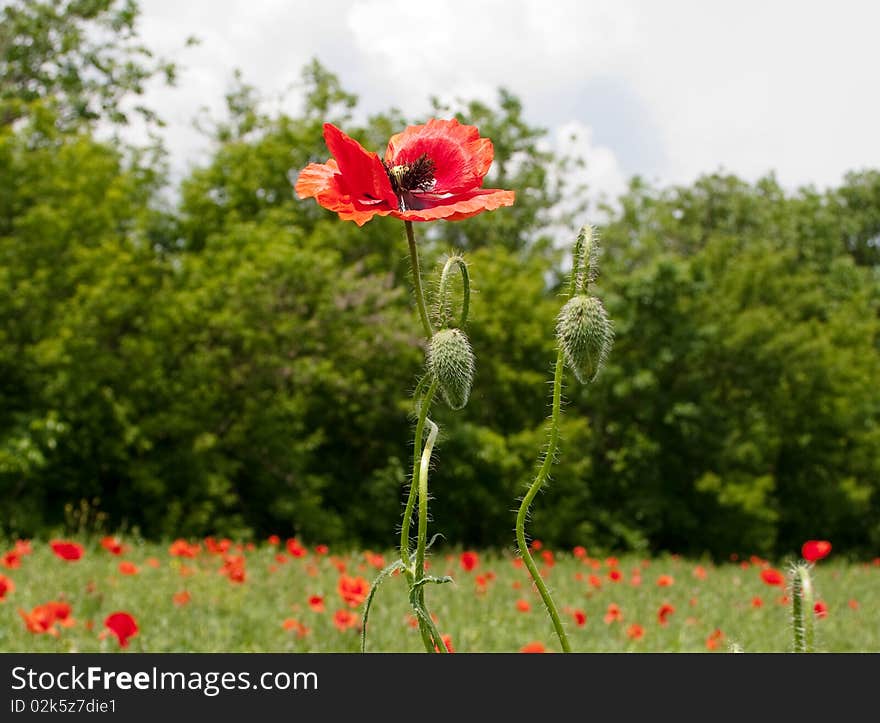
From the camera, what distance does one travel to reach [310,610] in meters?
4.79

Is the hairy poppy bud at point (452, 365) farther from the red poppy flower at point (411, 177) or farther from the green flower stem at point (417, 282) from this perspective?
the red poppy flower at point (411, 177)

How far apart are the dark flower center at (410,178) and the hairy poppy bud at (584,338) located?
0.28 metres

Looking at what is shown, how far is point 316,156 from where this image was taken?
49.5ft

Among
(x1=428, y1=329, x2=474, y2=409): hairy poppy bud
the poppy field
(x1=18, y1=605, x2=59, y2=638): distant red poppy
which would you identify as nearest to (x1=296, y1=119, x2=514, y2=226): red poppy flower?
(x1=428, y1=329, x2=474, y2=409): hairy poppy bud

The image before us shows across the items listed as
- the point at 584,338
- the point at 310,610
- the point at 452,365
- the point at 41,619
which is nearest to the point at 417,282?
the point at 452,365

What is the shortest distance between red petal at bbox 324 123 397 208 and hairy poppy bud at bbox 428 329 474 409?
19 cm

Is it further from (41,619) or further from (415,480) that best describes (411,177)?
(41,619)

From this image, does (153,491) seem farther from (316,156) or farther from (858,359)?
(858,359)

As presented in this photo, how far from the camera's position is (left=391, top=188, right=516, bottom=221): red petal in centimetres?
115

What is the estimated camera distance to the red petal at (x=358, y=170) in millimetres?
1192

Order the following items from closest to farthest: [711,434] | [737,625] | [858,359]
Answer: [737,625]
[711,434]
[858,359]

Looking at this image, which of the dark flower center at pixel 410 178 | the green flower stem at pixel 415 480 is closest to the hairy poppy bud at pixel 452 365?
the green flower stem at pixel 415 480
